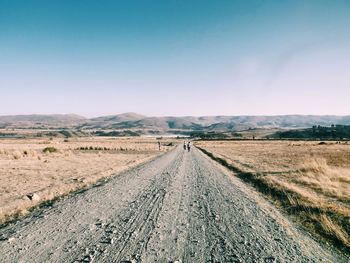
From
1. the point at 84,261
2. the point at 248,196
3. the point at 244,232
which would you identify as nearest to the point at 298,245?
the point at 244,232

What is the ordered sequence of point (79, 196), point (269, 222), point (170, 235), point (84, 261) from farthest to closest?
point (79, 196)
point (269, 222)
point (170, 235)
point (84, 261)

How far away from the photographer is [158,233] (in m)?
8.80

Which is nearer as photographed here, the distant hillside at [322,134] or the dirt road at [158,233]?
the dirt road at [158,233]

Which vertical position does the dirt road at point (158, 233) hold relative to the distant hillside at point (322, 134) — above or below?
above

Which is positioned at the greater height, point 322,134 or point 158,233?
point 158,233

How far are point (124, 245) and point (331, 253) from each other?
481 cm

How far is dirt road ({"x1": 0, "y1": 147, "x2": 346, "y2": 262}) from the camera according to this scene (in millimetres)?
7137

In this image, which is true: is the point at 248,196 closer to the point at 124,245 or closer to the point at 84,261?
the point at 124,245

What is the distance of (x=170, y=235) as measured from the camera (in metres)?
8.65

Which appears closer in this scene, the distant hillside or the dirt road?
the dirt road

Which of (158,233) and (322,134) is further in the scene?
(322,134)

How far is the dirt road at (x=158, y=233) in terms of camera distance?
23.4ft

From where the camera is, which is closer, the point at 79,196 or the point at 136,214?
the point at 136,214

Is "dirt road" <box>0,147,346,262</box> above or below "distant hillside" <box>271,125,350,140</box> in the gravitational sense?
above
